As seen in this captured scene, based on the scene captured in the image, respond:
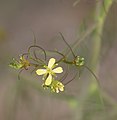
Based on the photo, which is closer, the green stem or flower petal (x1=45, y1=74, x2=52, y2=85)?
flower petal (x1=45, y1=74, x2=52, y2=85)

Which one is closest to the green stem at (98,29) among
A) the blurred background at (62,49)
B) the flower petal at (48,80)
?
the blurred background at (62,49)

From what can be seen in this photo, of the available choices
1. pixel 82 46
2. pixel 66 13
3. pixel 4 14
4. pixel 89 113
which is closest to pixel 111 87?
pixel 89 113

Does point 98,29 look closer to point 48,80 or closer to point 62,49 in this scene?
point 62,49

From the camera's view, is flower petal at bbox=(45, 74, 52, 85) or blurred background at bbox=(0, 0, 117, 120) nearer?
flower petal at bbox=(45, 74, 52, 85)

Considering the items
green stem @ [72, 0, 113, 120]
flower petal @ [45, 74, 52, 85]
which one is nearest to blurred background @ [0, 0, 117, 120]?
green stem @ [72, 0, 113, 120]

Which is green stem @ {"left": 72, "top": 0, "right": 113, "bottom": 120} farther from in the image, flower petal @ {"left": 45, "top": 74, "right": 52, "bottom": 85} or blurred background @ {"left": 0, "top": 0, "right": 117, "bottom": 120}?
flower petal @ {"left": 45, "top": 74, "right": 52, "bottom": 85}

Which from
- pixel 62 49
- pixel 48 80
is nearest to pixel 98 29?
pixel 62 49

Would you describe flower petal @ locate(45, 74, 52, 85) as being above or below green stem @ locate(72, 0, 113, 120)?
below

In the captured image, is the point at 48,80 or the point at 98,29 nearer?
the point at 48,80
